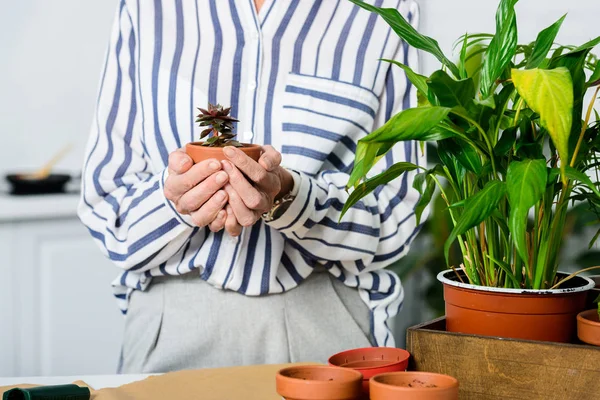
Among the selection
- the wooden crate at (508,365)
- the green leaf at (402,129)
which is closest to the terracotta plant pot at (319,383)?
the wooden crate at (508,365)

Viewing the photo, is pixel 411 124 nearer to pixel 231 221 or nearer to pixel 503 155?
pixel 503 155

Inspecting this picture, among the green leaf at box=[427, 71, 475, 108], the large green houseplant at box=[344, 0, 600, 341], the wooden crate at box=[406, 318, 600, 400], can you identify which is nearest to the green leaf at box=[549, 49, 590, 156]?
the large green houseplant at box=[344, 0, 600, 341]

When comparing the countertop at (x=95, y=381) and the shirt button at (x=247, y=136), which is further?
the shirt button at (x=247, y=136)

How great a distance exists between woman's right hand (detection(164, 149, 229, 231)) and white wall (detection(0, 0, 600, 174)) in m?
1.84

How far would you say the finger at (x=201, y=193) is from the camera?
104 centimetres

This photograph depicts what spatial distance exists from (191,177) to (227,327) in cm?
39

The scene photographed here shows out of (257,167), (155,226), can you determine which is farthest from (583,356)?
(155,226)

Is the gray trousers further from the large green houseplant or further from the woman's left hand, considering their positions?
the large green houseplant

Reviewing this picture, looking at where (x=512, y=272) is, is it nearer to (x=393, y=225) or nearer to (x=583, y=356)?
(x=583, y=356)

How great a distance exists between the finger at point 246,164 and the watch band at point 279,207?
15 cm

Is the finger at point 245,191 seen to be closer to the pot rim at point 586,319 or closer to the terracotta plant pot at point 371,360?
the terracotta plant pot at point 371,360

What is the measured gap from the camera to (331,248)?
52.1 inches

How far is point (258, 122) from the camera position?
1.35m

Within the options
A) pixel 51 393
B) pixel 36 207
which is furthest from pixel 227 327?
pixel 36 207
